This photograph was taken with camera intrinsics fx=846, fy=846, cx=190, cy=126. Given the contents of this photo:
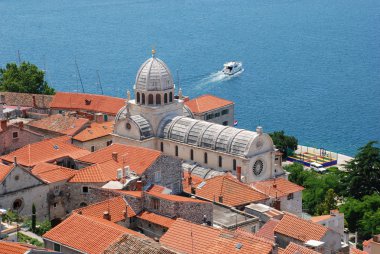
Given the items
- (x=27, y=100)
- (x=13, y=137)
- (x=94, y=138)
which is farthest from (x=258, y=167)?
(x=27, y=100)

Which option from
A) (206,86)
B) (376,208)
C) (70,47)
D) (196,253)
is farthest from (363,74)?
(196,253)

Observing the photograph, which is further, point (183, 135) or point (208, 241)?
point (183, 135)

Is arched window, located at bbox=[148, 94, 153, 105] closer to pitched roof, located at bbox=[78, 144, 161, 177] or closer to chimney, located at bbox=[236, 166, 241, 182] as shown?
pitched roof, located at bbox=[78, 144, 161, 177]

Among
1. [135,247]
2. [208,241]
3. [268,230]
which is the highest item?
[135,247]

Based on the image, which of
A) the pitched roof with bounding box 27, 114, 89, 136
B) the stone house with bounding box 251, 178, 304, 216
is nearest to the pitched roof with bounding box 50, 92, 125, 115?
the pitched roof with bounding box 27, 114, 89, 136

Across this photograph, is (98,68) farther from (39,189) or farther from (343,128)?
(39,189)

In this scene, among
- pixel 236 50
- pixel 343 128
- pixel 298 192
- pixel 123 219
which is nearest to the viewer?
pixel 123 219

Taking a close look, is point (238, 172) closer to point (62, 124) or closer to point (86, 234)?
point (62, 124)

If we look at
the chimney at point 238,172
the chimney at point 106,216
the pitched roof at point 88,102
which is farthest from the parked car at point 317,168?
the chimney at point 106,216
